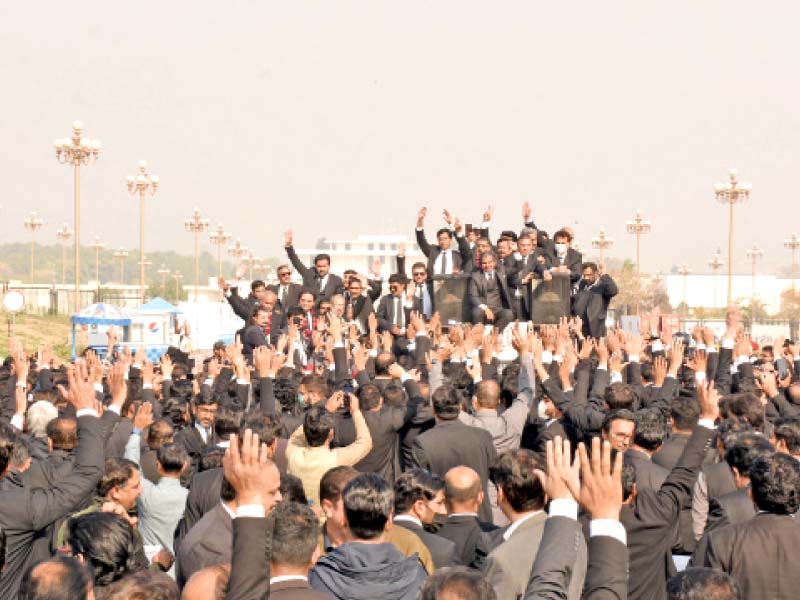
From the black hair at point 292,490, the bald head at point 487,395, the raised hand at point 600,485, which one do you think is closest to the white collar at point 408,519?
the black hair at point 292,490

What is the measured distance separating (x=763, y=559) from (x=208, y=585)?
260 centimetres

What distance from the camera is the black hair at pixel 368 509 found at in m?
5.05

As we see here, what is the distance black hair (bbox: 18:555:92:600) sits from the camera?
378 centimetres

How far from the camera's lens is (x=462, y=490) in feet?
20.3

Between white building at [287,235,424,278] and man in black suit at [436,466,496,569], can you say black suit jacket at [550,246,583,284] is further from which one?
white building at [287,235,424,278]

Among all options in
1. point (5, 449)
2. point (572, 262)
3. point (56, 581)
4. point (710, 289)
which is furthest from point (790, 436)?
point (710, 289)

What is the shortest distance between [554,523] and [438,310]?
664 inches

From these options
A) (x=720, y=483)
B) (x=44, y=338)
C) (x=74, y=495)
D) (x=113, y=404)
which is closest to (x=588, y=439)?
(x=720, y=483)

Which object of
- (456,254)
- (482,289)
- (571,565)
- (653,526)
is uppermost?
(456,254)

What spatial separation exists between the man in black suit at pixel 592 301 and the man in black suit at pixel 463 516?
15.1 meters

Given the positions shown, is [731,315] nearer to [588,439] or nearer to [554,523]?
[588,439]

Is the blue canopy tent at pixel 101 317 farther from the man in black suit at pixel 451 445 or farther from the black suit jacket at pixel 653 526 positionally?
the black suit jacket at pixel 653 526

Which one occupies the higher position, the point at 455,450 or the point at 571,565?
the point at 571,565

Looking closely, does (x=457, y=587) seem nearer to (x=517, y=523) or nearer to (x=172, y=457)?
(x=517, y=523)
